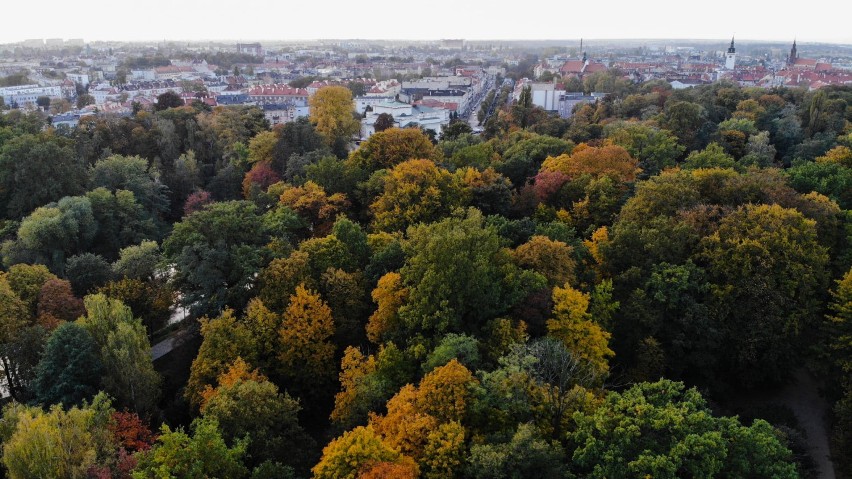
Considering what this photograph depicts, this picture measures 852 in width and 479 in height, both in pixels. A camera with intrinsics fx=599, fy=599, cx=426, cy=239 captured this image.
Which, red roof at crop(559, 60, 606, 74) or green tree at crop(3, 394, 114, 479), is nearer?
green tree at crop(3, 394, 114, 479)

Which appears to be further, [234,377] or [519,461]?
[234,377]

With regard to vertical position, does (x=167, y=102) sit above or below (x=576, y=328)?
above

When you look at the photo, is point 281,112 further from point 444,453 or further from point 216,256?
point 444,453

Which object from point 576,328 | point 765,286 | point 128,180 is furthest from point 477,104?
point 576,328

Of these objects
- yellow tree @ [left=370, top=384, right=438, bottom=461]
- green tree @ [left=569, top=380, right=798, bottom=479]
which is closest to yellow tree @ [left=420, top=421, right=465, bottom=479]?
yellow tree @ [left=370, top=384, right=438, bottom=461]

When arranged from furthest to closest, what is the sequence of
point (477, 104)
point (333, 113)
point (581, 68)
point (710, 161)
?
point (581, 68)
point (477, 104)
point (333, 113)
point (710, 161)

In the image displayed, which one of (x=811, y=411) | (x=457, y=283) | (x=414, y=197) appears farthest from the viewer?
(x=414, y=197)

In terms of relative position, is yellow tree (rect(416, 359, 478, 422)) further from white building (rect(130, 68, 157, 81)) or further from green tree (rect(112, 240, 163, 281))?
white building (rect(130, 68, 157, 81))
